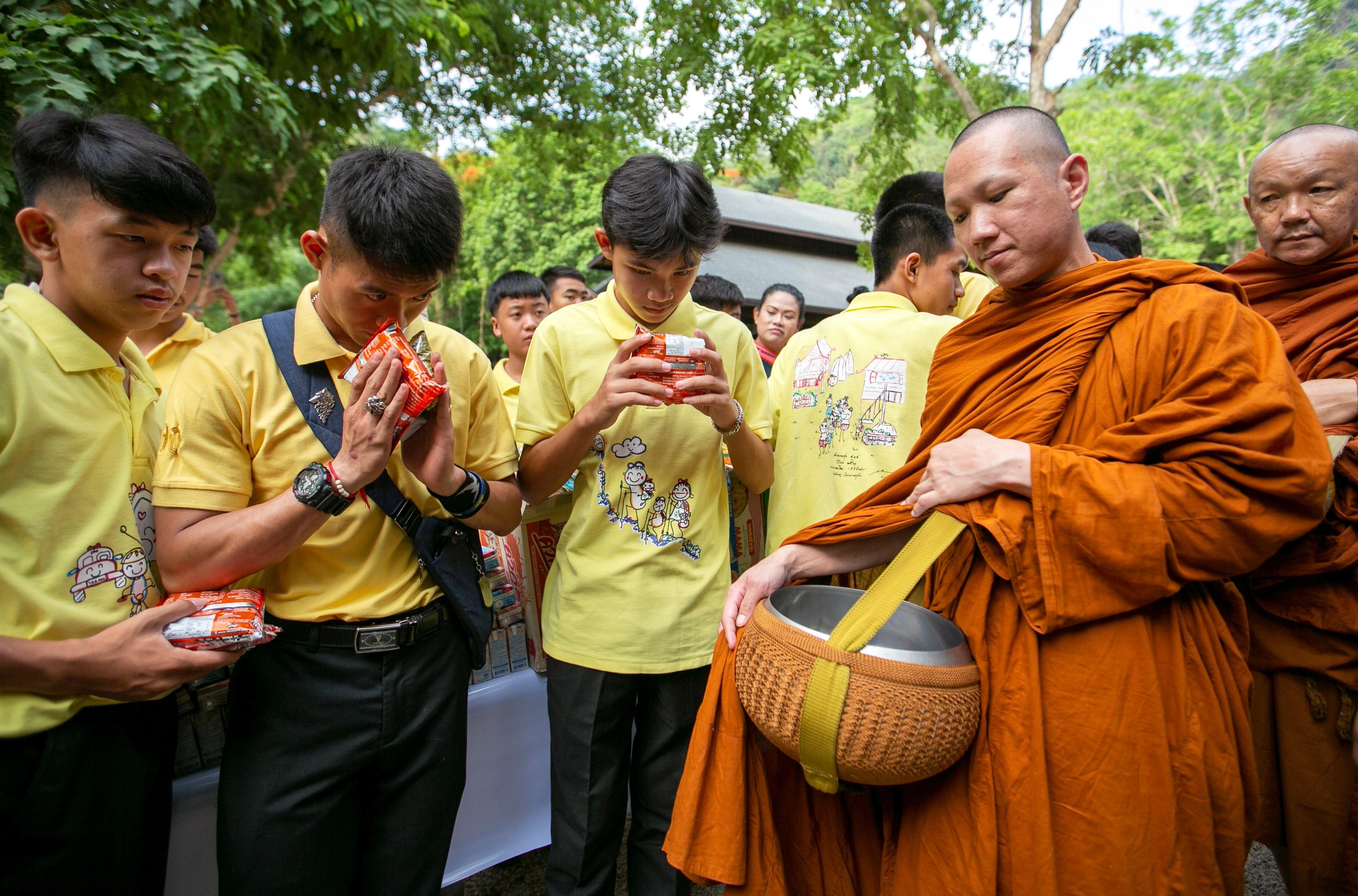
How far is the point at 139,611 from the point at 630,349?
1245 millimetres

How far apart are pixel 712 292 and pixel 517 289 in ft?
4.26

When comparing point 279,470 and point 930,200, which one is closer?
point 279,470

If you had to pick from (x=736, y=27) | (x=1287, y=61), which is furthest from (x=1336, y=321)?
(x=1287, y=61)

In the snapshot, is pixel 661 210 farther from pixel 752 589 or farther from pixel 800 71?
pixel 800 71

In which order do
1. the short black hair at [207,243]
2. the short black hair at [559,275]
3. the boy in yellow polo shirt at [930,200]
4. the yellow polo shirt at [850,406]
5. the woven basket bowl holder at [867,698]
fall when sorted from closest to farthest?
the woven basket bowl holder at [867,698] → the yellow polo shirt at [850,406] → the short black hair at [207,243] → the boy in yellow polo shirt at [930,200] → the short black hair at [559,275]

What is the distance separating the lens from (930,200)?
355 centimetres

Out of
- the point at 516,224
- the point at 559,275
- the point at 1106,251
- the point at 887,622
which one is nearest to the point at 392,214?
the point at 887,622

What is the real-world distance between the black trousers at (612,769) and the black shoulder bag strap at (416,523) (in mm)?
367

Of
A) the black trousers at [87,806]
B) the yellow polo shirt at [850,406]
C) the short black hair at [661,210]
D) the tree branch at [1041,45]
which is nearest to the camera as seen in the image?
the black trousers at [87,806]

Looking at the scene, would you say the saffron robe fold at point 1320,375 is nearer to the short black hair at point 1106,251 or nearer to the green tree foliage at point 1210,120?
the short black hair at point 1106,251

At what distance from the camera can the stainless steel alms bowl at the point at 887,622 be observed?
144 cm

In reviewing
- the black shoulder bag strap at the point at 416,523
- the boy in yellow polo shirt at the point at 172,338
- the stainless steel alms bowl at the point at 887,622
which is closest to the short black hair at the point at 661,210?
the black shoulder bag strap at the point at 416,523

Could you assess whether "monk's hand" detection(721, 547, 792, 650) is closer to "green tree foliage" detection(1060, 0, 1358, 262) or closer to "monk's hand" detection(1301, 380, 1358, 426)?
"monk's hand" detection(1301, 380, 1358, 426)

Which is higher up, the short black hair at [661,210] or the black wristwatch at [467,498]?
the short black hair at [661,210]
